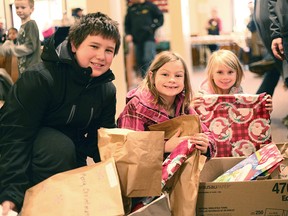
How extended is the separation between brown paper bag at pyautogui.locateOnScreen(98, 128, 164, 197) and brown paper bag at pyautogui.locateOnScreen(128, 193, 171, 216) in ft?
0.14

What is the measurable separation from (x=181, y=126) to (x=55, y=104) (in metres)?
0.53

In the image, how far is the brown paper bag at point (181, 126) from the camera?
2.17 meters

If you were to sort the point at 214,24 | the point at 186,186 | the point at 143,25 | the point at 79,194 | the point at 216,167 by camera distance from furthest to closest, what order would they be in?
the point at 214,24 < the point at 143,25 < the point at 216,167 < the point at 186,186 < the point at 79,194

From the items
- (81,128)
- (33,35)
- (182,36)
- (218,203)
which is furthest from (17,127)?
(182,36)

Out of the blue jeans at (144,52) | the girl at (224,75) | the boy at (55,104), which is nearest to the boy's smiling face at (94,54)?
the boy at (55,104)

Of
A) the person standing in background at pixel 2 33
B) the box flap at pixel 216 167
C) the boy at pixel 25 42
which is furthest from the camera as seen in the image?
the person standing in background at pixel 2 33

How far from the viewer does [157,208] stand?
6.07 ft

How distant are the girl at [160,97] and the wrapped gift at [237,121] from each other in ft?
0.50

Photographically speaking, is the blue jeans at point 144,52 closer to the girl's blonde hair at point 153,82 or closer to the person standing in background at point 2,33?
the person standing in background at point 2,33

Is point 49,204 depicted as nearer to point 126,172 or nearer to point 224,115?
point 126,172

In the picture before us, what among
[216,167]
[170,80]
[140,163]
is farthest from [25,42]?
[140,163]

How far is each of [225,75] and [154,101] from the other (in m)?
0.69

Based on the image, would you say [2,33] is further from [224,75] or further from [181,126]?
[181,126]

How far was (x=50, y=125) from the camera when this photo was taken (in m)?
2.21
